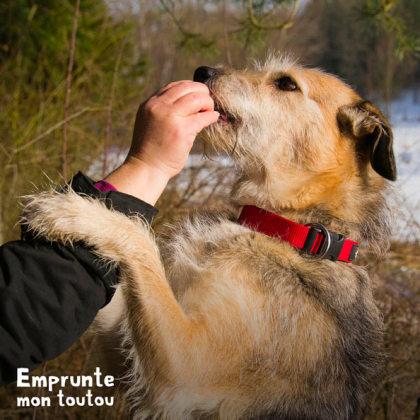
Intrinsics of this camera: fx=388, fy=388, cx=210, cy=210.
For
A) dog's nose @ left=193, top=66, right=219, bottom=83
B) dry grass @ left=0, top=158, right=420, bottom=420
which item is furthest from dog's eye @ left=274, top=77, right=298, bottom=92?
dry grass @ left=0, top=158, right=420, bottom=420

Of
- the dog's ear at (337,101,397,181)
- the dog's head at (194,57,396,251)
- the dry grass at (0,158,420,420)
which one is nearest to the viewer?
the dog's ear at (337,101,397,181)

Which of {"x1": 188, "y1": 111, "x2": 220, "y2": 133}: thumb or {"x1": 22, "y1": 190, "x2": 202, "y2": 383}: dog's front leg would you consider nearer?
{"x1": 22, "y1": 190, "x2": 202, "y2": 383}: dog's front leg

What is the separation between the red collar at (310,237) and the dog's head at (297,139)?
0.82 feet

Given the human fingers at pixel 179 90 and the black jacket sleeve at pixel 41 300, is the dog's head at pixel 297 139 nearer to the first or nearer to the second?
the human fingers at pixel 179 90

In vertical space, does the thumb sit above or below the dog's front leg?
above

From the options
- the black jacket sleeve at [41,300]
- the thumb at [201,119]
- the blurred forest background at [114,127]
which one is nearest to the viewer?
the black jacket sleeve at [41,300]

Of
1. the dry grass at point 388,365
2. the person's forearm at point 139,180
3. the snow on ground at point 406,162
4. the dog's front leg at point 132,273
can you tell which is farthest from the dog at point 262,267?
the dry grass at point 388,365

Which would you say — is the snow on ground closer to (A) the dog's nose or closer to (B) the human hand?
(A) the dog's nose

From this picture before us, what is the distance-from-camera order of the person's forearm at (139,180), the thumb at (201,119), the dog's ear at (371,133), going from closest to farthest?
the person's forearm at (139,180) < the thumb at (201,119) < the dog's ear at (371,133)

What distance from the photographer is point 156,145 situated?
5.82 ft

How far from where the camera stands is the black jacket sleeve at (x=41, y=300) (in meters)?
1.37

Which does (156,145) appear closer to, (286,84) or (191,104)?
(191,104)

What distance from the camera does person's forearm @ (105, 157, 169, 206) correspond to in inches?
68.1

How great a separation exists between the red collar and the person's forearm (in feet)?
2.64
